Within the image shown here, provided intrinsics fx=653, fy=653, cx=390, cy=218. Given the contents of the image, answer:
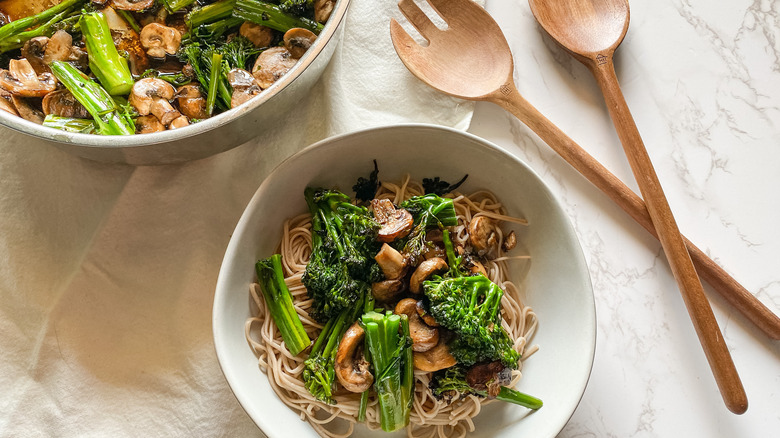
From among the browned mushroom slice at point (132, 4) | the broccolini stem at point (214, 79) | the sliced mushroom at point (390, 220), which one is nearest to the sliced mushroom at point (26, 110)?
the browned mushroom slice at point (132, 4)

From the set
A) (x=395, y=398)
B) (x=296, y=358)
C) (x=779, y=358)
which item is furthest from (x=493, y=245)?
(x=779, y=358)

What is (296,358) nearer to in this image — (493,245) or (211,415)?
(211,415)

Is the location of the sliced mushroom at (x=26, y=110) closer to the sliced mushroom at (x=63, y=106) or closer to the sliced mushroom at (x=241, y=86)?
the sliced mushroom at (x=63, y=106)

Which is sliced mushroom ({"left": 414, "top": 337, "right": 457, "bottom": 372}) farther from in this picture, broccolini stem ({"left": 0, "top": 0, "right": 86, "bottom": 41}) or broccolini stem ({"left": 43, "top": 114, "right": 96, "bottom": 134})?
broccolini stem ({"left": 0, "top": 0, "right": 86, "bottom": 41})

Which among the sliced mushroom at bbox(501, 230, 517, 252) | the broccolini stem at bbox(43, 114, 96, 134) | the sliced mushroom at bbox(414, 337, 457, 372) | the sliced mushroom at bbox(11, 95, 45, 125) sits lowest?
the sliced mushroom at bbox(414, 337, 457, 372)

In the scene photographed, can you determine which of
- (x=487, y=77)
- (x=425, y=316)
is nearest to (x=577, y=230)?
(x=487, y=77)

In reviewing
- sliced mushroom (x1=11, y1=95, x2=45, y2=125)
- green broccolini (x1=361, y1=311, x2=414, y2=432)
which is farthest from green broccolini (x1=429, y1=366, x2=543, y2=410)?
sliced mushroom (x1=11, y1=95, x2=45, y2=125)
